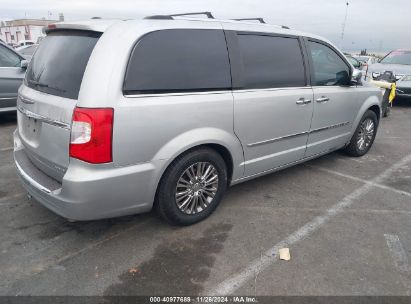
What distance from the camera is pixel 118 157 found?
2.67 m

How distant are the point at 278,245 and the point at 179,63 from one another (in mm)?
1756

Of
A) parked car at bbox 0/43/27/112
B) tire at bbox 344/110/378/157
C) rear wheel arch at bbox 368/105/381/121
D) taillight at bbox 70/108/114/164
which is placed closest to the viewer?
taillight at bbox 70/108/114/164

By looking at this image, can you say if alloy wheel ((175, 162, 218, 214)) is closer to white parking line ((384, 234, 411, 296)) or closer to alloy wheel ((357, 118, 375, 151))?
white parking line ((384, 234, 411, 296))

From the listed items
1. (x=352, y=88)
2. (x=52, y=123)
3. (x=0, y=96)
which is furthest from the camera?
(x=0, y=96)

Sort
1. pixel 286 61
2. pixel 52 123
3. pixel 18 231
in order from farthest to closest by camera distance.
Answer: pixel 286 61 → pixel 18 231 → pixel 52 123

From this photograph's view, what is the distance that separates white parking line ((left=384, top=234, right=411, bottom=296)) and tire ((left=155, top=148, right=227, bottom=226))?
5.14ft

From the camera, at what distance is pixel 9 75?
6.71 metres

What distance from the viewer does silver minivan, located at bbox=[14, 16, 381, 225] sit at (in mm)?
2633

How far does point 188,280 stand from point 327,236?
1392 millimetres

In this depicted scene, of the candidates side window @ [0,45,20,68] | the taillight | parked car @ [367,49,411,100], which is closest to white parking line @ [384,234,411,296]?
the taillight

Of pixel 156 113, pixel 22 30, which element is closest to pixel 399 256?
pixel 156 113

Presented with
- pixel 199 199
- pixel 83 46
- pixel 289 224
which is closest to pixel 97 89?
pixel 83 46

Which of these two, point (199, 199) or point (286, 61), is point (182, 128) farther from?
point (286, 61)

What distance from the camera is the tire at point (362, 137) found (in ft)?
17.5
